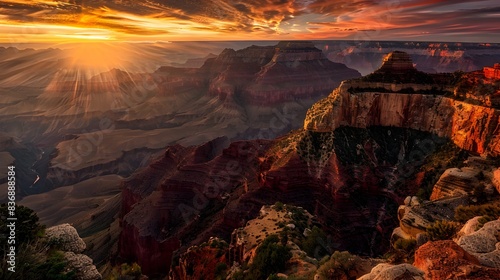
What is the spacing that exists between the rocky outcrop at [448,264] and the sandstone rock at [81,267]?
1537 centimetres

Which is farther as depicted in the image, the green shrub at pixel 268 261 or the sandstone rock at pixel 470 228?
the green shrub at pixel 268 261

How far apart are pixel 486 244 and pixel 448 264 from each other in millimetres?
4912

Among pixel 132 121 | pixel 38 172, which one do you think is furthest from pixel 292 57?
pixel 38 172

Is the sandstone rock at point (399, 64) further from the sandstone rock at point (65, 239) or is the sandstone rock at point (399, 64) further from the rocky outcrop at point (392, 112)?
the sandstone rock at point (65, 239)

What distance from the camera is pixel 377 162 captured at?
148 feet

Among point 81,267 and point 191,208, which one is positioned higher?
point 81,267

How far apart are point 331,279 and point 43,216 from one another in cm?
8881

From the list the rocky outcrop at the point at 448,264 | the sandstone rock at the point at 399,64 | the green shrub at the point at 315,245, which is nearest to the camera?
the rocky outcrop at the point at 448,264

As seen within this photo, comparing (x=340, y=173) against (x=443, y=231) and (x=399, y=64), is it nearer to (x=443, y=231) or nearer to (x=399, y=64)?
(x=399, y=64)

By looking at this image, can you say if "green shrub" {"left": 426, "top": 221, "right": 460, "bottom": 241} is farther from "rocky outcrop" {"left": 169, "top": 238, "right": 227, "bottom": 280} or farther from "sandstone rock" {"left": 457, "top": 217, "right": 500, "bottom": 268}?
"rocky outcrop" {"left": 169, "top": 238, "right": 227, "bottom": 280}

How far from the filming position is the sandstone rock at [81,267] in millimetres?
16781

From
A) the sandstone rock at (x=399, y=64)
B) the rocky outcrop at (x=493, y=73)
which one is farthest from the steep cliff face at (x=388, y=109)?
the rocky outcrop at (x=493, y=73)

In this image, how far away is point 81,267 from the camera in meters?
17.2

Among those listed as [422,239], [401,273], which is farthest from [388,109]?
[401,273]
